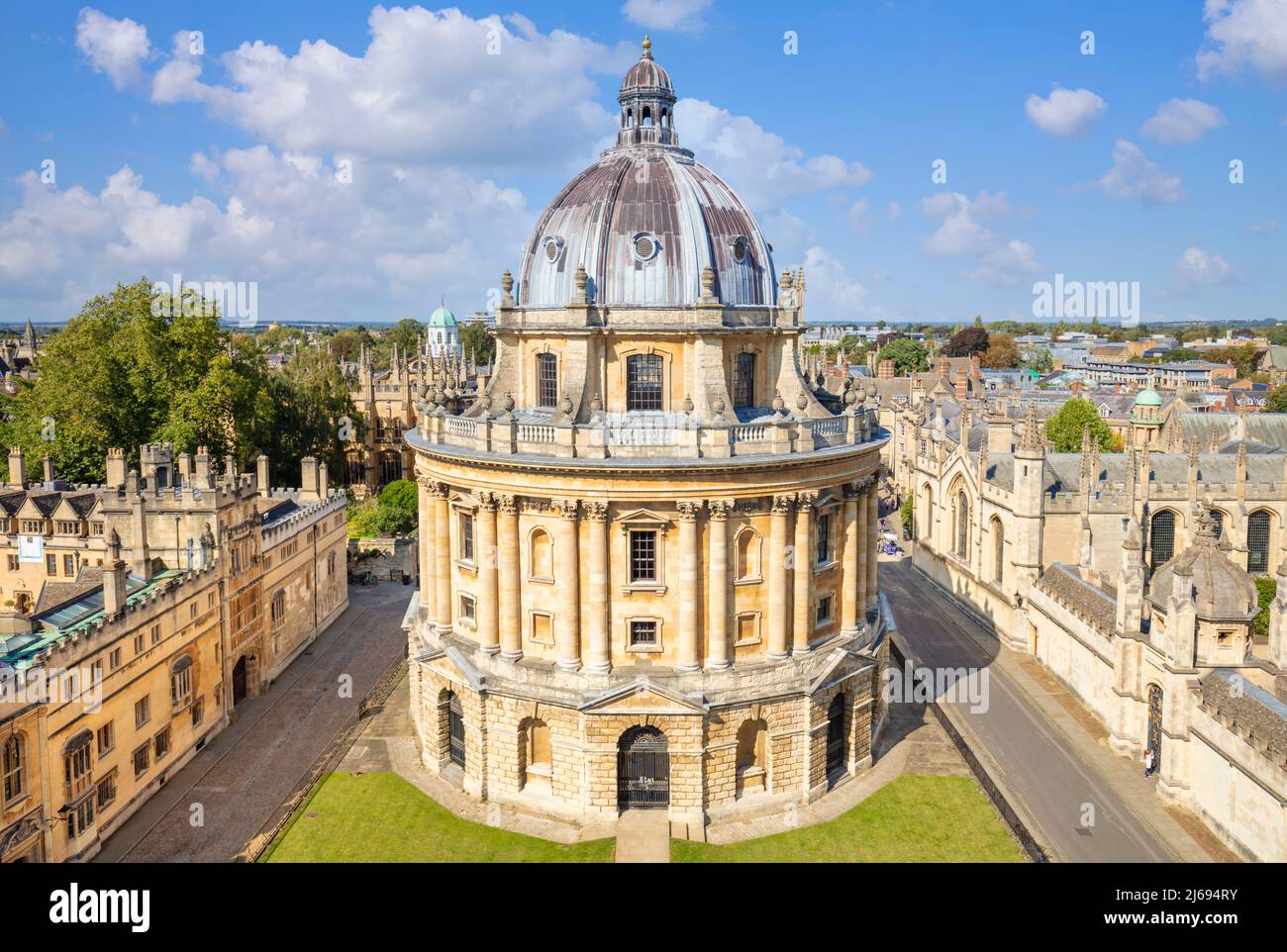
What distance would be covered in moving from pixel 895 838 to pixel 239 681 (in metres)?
33.6

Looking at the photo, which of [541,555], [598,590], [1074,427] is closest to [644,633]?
[598,590]

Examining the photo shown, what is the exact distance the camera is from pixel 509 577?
39969mm

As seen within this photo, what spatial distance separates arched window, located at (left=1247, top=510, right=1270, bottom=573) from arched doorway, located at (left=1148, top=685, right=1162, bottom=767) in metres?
29.2

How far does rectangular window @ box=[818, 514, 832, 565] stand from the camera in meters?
42.6

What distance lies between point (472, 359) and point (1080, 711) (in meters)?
97.3

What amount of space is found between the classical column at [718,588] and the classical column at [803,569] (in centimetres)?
325

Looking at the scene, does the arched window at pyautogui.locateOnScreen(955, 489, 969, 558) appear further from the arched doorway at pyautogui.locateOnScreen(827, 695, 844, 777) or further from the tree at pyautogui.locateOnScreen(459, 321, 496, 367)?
the tree at pyautogui.locateOnScreen(459, 321, 496, 367)

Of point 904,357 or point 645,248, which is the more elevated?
point 904,357

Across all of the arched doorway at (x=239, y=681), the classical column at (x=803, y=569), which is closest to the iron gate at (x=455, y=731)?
the classical column at (x=803, y=569)

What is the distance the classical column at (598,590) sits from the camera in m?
38.2

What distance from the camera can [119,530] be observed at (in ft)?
160

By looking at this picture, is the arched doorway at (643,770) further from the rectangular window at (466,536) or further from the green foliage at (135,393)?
the green foliage at (135,393)

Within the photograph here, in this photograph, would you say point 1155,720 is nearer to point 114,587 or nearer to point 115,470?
point 114,587

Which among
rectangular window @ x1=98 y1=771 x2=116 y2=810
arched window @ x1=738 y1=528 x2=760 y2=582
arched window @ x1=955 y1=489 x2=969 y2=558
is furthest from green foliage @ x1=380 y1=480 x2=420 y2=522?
arched window @ x1=738 y1=528 x2=760 y2=582
